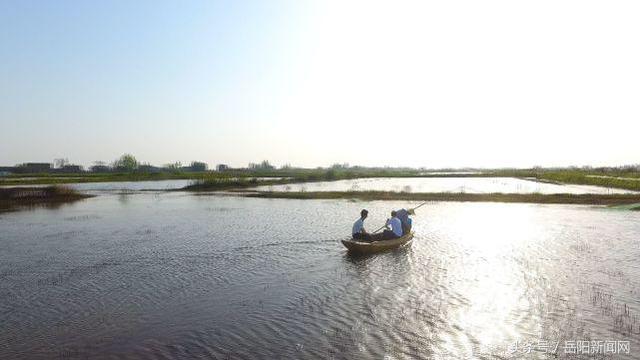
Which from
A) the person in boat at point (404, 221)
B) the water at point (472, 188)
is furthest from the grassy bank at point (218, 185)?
the person in boat at point (404, 221)

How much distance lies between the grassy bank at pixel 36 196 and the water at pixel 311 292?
28.7 meters

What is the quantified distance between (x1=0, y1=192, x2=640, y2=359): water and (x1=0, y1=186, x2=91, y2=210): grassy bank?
2873cm

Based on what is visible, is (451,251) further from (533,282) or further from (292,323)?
(292,323)

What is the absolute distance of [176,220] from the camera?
1396 inches

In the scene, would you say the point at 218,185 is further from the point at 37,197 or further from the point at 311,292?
the point at 311,292

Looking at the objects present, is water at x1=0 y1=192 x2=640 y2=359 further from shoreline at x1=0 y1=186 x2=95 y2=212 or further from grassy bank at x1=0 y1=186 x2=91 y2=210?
grassy bank at x1=0 y1=186 x2=91 y2=210

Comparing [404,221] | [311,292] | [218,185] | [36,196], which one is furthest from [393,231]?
[218,185]

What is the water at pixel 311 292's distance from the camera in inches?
424

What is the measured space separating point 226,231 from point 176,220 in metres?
8.42

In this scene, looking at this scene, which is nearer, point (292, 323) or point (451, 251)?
point (292, 323)

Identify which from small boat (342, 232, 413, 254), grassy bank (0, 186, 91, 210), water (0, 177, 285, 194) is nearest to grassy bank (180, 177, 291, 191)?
water (0, 177, 285, 194)

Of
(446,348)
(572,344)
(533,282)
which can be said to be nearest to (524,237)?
(533,282)

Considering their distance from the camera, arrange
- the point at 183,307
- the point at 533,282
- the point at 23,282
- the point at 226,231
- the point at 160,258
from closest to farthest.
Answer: the point at 183,307
the point at 533,282
the point at 23,282
the point at 160,258
the point at 226,231

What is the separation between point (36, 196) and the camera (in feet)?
183
